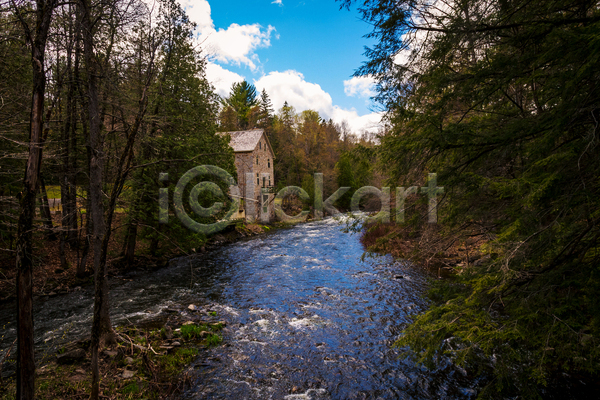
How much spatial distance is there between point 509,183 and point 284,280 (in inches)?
395

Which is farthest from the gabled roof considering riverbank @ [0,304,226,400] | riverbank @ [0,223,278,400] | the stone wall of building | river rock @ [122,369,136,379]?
river rock @ [122,369,136,379]

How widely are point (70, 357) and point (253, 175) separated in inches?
1038

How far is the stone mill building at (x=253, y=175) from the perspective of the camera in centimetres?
3086

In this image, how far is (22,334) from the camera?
3398 millimetres

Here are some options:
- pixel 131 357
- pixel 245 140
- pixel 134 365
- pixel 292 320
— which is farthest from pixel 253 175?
pixel 134 365

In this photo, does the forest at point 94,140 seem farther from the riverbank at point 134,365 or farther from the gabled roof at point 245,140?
the gabled roof at point 245,140

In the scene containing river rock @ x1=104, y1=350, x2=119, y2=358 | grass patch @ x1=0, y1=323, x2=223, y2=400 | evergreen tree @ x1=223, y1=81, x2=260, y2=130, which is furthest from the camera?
evergreen tree @ x1=223, y1=81, x2=260, y2=130

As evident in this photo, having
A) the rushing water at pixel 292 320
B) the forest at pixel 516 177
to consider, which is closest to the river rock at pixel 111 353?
the rushing water at pixel 292 320

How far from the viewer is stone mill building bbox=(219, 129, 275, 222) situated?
30.9 m

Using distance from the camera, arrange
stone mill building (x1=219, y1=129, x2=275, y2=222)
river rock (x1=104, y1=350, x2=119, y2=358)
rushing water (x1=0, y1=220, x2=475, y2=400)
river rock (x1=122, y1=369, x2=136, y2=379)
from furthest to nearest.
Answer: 1. stone mill building (x1=219, y1=129, x2=275, y2=222)
2. river rock (x1=104, y1=350, x2=119, y2=358)
3. rushing water (x1=0, y1=220, x2=475, y2=400)
4. river rock (x1=122, y1=369, x2=136, y2=379)

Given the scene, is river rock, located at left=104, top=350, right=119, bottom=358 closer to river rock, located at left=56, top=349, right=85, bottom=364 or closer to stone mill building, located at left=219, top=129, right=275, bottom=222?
river rock, located at left=56, top=349, right=85, bottom=364

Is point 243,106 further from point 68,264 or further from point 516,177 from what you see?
point 516,177

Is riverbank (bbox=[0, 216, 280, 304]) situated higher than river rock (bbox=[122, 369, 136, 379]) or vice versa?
riverbank (bbox=[0, 216, 280, 304])

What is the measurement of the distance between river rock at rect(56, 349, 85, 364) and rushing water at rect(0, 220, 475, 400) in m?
1.52
